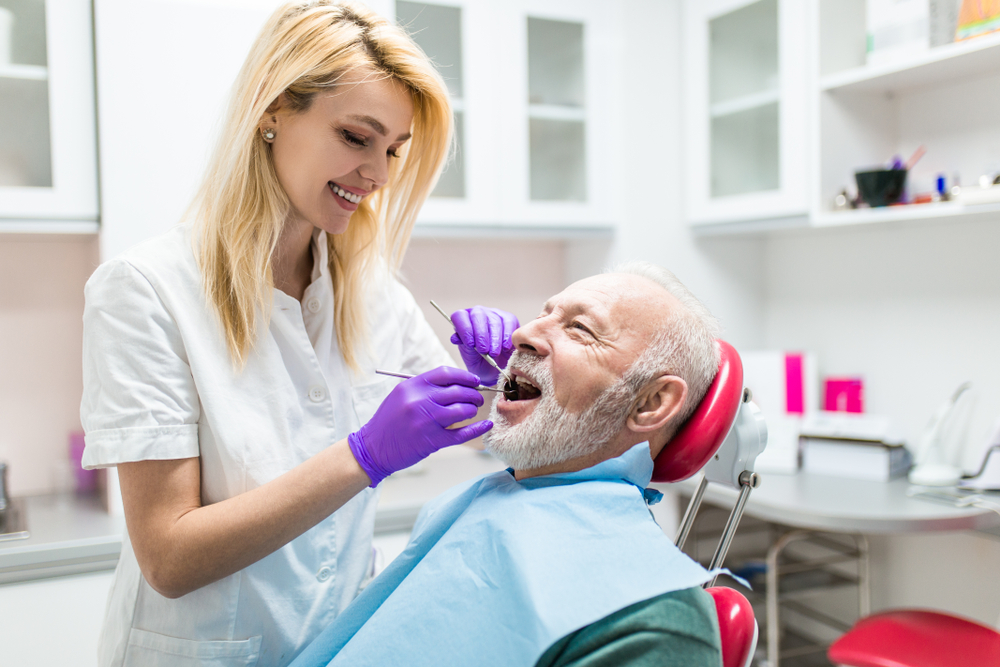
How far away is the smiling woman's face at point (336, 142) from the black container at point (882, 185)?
1.55m

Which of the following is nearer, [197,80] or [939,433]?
[197,80]

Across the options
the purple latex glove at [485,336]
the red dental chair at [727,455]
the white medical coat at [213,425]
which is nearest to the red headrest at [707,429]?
the red dental chair at [727,455]

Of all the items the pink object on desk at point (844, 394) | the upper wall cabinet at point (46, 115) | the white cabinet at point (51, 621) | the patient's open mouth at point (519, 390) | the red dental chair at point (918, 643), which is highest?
the upper wall cabinet at point (46, 115)

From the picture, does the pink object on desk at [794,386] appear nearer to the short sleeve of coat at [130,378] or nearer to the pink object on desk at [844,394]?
the pink object on desk at [844,394]

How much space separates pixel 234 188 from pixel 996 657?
1.78 metres

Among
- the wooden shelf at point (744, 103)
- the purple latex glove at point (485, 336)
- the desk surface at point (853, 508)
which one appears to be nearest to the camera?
the purple latex glove at point (485, 336)

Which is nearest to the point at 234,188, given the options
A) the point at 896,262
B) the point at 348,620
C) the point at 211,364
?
the point at 211,364

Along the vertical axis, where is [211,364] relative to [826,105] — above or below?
below

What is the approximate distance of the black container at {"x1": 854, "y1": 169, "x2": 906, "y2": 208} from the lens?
2156 mm

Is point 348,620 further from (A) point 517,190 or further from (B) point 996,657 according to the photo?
(A) point 517,190

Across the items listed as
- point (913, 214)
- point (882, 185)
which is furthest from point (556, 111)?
point (913, 214)

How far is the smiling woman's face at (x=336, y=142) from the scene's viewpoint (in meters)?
1.14

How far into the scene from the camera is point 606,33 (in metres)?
2.55

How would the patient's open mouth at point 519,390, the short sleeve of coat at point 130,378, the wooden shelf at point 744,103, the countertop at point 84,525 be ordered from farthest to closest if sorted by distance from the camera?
1. the wooden shelf at point 744,103
2. the countertop at point 84,525
3. the patient's open mouth at point 519,390
4. the short sleeve of coat at point 130,378
